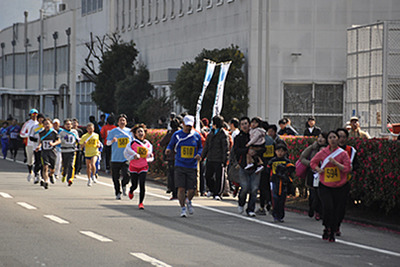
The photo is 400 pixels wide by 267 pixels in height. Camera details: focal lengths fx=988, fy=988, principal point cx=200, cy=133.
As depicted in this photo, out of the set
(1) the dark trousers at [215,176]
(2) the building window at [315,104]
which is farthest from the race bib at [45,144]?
(2) the building window at [315,104]

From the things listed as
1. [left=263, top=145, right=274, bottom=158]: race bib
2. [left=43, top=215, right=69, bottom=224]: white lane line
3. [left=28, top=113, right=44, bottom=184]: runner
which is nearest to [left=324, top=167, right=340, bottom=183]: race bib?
[left=263, top=145, right=274, bottom=158]: race bib

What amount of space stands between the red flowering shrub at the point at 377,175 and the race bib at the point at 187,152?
9.97ft

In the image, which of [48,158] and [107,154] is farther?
[107,154]

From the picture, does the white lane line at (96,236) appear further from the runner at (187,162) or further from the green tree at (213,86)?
the green tree at (213,86)

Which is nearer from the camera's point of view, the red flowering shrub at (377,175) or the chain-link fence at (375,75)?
the red flowering shrub at (377,175)

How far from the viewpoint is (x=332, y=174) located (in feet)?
47.1

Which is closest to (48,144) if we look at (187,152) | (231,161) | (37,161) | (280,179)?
(37,161)

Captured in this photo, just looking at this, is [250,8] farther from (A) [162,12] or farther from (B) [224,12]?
(A) [162,12]

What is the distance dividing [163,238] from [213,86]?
26905 mm

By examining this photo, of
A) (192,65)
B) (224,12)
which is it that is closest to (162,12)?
(224,12)

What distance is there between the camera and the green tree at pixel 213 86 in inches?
1583

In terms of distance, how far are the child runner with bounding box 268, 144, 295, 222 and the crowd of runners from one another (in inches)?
0.7

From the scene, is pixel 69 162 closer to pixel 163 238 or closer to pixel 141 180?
pixel 141 180

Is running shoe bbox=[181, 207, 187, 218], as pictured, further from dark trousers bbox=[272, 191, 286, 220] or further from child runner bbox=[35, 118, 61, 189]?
child runner bbox=[35, 118, 61, 189]
